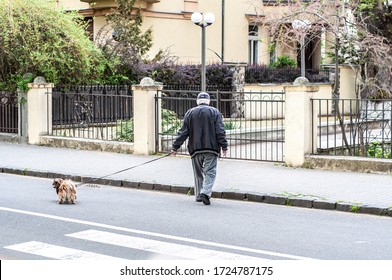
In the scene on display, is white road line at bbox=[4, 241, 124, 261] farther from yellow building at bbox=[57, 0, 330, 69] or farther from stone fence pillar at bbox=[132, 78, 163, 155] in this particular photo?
yellow building at bbox=[57, 0, 330, 69]

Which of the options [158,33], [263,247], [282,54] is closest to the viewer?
[263,247]

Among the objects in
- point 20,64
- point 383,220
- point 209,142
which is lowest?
point 383,220

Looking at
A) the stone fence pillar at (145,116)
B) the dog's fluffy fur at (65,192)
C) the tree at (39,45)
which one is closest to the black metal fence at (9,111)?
the tree at (39,45)

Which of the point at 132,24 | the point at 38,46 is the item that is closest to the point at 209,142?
the point at 38,46

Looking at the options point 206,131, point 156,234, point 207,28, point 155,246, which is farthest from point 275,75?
point 155,246

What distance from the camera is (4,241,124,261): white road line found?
8734 millimetres

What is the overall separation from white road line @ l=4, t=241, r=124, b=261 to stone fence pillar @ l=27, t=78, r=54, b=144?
42.9ft

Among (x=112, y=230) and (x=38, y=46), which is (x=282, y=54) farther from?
(x=112, y=230)

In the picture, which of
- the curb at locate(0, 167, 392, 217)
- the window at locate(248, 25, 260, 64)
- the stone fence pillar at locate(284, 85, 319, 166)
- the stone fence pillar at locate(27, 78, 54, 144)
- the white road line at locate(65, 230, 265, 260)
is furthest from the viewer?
the window at locate(248, 25, 260, 64)

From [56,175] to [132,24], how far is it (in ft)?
44.4

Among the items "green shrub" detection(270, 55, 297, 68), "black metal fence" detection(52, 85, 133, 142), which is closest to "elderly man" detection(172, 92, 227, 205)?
"black metal fence" detection(52, 85, 133, 142)

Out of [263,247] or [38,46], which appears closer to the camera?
[263,247]

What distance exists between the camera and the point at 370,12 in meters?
24.0

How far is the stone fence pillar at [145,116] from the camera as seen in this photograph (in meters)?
19.6
